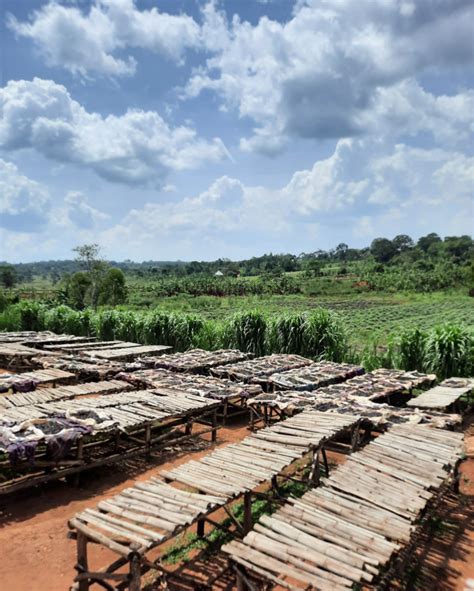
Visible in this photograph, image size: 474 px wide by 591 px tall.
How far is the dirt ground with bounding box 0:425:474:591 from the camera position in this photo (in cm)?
459

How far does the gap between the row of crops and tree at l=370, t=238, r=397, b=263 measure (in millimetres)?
73336

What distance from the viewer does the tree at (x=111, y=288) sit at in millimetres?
32500

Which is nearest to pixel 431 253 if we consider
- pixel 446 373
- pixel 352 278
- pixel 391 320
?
pixel 352 278

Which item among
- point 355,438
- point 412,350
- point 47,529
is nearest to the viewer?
point 47,529

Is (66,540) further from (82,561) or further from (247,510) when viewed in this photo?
(247,510)

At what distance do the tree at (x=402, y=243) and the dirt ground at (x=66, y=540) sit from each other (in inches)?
3566

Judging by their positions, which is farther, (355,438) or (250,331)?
(250,331)

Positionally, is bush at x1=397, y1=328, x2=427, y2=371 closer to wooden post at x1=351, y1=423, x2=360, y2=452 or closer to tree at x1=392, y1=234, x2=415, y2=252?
wooden post at x1=351, y1=423, x2=360, y2=452

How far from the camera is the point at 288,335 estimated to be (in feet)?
45.4

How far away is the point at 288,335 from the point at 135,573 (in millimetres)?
10394

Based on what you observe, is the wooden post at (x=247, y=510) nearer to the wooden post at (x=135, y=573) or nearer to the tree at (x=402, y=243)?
the wooden post at (x=135, y=573)

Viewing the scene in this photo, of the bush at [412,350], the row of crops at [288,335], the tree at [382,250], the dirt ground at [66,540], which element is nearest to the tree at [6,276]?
the row of crops at [288,335]

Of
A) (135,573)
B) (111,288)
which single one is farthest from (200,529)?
(111,288)

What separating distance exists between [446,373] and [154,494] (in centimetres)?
840
